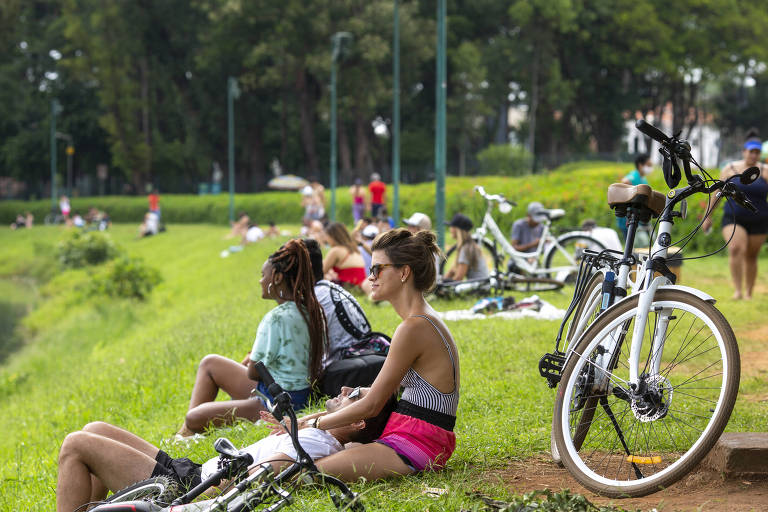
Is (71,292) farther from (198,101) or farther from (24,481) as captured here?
(198,101)

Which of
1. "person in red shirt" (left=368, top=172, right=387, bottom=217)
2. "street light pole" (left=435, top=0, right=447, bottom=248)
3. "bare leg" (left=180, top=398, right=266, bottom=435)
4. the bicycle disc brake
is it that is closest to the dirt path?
the bicycle disc brake

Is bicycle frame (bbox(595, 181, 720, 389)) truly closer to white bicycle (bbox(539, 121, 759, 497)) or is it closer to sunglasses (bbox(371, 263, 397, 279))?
white bicycle (bbox(539, 121, 759, 497))

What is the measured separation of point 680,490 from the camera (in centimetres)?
436

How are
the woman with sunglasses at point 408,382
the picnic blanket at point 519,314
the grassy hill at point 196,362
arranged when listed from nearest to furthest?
1. the woman with sunglasses at point 408,382
2. the grassy hill at point 196,362
3. the picnic blanket at point 519,314

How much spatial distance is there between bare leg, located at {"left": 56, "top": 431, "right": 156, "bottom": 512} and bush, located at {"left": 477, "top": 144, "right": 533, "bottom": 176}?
36831 millimetres

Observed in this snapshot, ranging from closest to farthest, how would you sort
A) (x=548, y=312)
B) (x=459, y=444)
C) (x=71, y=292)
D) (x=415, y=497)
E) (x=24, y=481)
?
1. (x=415, y=497)
2. (x=459, y=444)
3. (x=24, y=481)
4. (x=548, y=312)
5. (x=71, y=292)

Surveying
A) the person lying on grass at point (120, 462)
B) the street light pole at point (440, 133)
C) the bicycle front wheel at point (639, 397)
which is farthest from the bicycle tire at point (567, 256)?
the person lying on grass at point (120, 462)

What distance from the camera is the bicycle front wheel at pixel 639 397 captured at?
12.6ft

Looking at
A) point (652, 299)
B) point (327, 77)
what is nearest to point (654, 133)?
point (652, 299)

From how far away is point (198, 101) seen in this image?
5553 cm

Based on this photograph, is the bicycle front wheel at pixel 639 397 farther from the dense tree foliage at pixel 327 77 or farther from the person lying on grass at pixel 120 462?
the dense tree foliage at pixel 327 77

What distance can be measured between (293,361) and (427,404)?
5.84 ft

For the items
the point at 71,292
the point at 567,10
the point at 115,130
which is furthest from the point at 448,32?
the point at 71,292

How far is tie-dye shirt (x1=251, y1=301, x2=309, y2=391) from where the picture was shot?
6.02m
